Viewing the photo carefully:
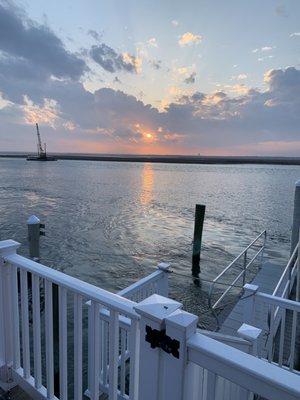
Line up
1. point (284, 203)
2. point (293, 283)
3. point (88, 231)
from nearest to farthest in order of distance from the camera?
1. point (293, 283)
2. point (88, 231)
3. point (284, 203)

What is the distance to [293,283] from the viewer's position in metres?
7.80

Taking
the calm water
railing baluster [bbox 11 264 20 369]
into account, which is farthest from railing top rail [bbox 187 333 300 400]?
the calm water

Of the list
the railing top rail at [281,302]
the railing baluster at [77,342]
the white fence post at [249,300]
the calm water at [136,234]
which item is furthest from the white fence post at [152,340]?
the calm water at [136,234]

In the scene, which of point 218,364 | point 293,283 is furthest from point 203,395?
point 293,283

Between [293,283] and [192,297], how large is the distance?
3466mm

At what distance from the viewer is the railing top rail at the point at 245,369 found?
1216mm

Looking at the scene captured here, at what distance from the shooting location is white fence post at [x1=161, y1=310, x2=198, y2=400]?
1463mm

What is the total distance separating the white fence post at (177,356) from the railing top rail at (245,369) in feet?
0.12

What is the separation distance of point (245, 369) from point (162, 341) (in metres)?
0.42

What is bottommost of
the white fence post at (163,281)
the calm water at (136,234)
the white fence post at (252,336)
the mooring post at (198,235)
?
the calm water at (136,234)

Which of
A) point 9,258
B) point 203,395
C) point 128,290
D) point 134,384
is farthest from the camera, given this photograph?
point 128,290

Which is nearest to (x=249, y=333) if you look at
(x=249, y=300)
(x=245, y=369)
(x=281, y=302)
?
(x=281, y=302)

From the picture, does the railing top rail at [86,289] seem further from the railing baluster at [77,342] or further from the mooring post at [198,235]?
the mooring post at [198,235]

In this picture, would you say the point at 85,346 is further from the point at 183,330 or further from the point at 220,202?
the point at 220,202
